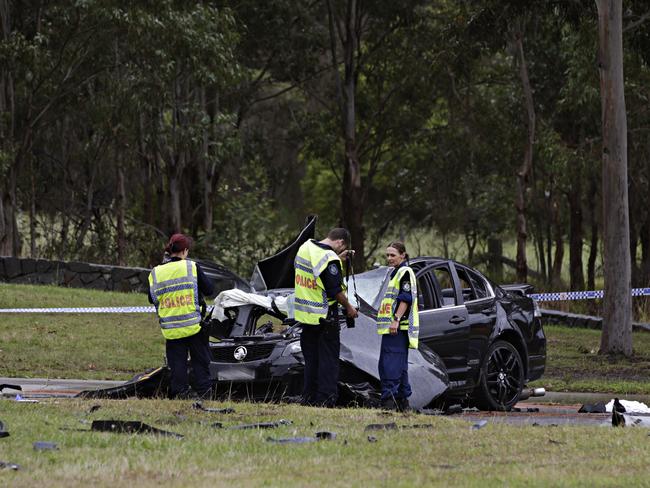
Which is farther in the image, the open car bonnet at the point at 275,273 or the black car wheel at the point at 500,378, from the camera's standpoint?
the black car wheel at the point at 500,378

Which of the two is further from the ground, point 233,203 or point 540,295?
point 233,203

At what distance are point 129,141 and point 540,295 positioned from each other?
13086 millimetres

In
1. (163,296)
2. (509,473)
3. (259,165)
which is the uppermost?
(259,165)

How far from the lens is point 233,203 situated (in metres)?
35.6

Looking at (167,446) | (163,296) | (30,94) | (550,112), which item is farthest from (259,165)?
(167,446)

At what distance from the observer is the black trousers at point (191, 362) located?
1148 centimetres

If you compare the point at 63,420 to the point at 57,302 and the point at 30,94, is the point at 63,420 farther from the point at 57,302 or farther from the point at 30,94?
the point at 30,94

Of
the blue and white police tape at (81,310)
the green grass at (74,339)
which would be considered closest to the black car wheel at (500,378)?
the green grass at (74,339)

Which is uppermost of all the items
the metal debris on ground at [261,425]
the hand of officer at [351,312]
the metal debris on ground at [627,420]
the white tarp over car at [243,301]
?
the white tarp over car at [243,301]

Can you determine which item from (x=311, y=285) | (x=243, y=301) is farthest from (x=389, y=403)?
(x=243, y=301)

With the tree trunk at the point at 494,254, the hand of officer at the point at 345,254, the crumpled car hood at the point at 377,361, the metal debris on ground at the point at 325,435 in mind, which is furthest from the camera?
the tree trunk at the point at 494,254

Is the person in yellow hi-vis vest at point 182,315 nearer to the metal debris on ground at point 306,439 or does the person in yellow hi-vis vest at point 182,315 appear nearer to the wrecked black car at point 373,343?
the wrecked black car at point 373,343

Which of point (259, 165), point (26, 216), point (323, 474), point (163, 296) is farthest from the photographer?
point (259, 165)

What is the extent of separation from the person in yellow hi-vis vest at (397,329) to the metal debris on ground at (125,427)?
2.73m
